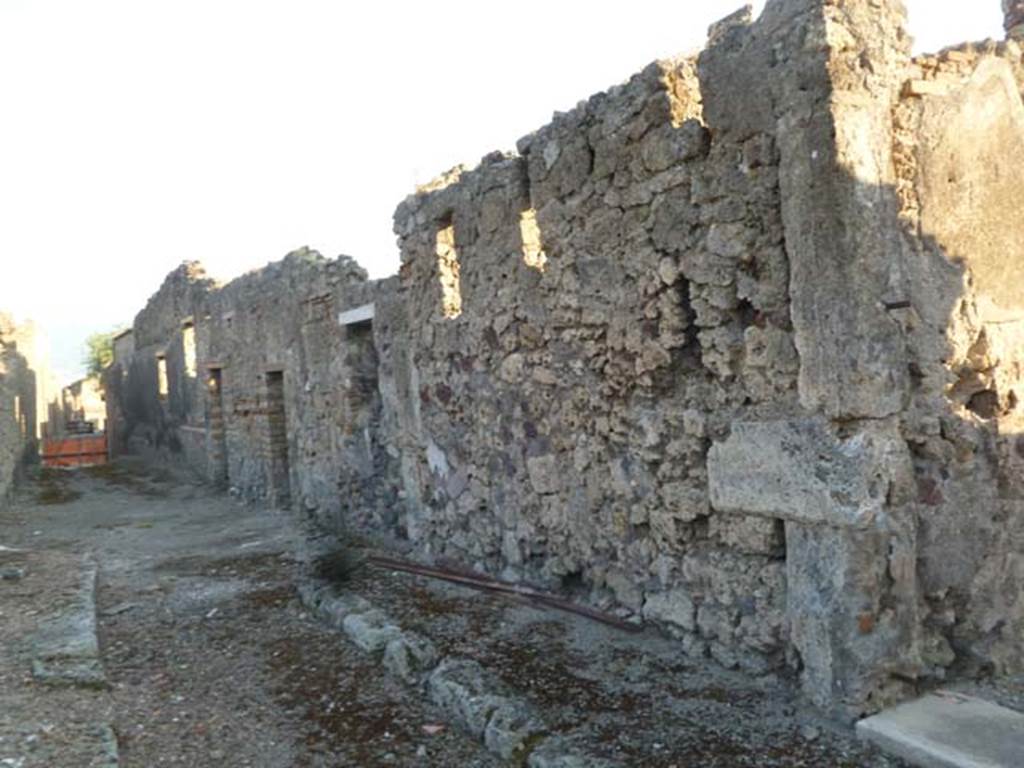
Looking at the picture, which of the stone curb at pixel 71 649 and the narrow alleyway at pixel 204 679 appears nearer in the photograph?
the narrow alleyway at pixel 204 679

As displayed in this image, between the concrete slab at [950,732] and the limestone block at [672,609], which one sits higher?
the limestone block at [672,609]

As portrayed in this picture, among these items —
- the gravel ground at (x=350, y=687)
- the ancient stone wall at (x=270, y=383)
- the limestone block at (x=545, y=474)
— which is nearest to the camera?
the gravel ground at (x=350, y=687)

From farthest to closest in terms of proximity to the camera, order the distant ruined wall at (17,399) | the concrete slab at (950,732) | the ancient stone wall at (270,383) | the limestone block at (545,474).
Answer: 1. the distant ruined wall at (17,399)
2. the ancient stone wall at (270,383)
3. the limestone block at (545,474)
4. the concrete slab at (950,732)

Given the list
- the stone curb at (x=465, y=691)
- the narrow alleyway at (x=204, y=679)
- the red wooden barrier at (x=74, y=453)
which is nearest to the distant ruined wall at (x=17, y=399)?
the red wooden barrier at (x=74, y=453)

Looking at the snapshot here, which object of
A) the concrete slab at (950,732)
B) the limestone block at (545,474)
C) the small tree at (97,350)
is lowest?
the concrete slab at (950,732)

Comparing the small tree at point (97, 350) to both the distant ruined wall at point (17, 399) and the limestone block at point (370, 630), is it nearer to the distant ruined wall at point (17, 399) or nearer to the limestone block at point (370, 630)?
the distant ruined wall at point (17, 399)

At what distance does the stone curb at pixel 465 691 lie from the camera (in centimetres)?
350

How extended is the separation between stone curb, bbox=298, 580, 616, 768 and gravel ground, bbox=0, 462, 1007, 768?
65 mm

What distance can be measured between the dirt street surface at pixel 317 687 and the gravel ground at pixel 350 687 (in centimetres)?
1

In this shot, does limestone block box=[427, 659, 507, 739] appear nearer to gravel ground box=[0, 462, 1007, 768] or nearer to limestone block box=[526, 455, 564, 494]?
gravel ground box=[0, 462, 1007, 768]

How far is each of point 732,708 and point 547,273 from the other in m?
2.64

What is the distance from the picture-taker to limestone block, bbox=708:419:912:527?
3453 millimetres

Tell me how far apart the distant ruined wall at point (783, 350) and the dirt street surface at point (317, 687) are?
31 cm

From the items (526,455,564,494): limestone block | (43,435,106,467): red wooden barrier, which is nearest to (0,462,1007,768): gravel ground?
(526,455,564,494): limestone block
